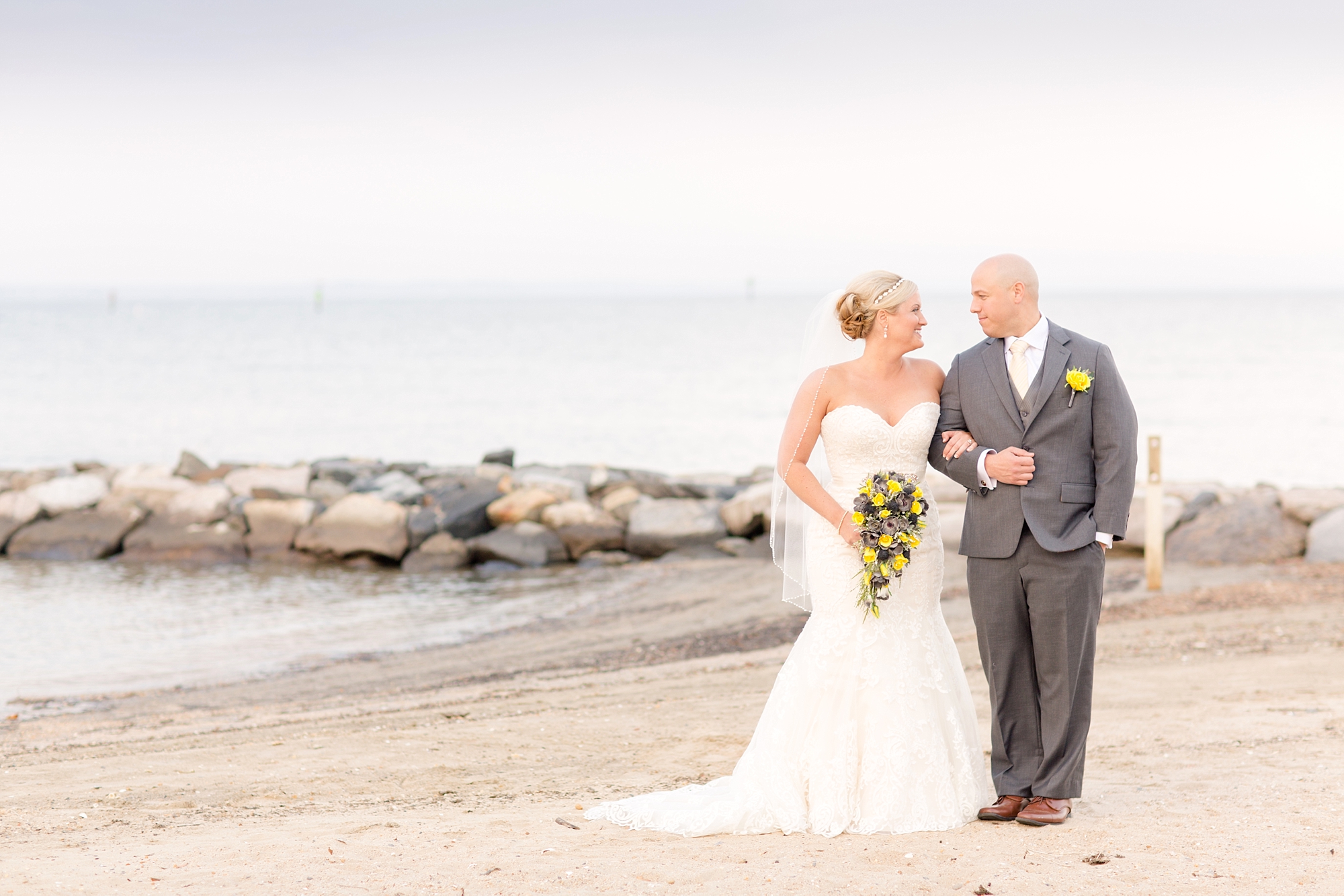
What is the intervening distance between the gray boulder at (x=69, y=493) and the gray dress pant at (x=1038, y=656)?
1563cm

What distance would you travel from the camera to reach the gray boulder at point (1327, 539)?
12758 mm

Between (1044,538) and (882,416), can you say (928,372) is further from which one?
(1044,538)

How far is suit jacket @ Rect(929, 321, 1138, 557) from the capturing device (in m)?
4.46

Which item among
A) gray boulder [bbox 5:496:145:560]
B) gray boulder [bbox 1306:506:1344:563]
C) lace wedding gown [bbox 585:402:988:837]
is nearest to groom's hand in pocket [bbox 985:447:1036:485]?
lace wedding gown [bbox 585:402:988:837]

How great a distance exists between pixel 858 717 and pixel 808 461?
1071 millimetres

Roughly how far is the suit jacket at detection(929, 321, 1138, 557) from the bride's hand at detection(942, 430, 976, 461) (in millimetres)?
29

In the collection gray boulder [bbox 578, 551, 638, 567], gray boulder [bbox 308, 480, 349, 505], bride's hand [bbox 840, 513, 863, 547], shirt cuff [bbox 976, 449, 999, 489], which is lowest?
gray boulder [bbox 578, 551, 638, 567]

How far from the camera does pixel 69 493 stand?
684 inches

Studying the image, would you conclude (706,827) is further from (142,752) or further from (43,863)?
(142,752)

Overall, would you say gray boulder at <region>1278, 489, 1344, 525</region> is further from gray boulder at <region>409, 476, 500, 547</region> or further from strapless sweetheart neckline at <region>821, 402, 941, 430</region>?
strapless sweetheart neckline at <region>821, 402, 941, 430</region>

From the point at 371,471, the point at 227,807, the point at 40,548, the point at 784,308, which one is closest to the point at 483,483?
the point at 371,471

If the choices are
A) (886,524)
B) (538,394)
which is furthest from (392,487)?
(538,394)

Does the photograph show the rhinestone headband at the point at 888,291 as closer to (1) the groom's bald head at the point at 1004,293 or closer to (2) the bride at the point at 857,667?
(2) the bride at the point at 857,667

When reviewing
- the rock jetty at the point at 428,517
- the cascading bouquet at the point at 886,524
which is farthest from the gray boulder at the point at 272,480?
the cascading bouquet at the point at 886,524
